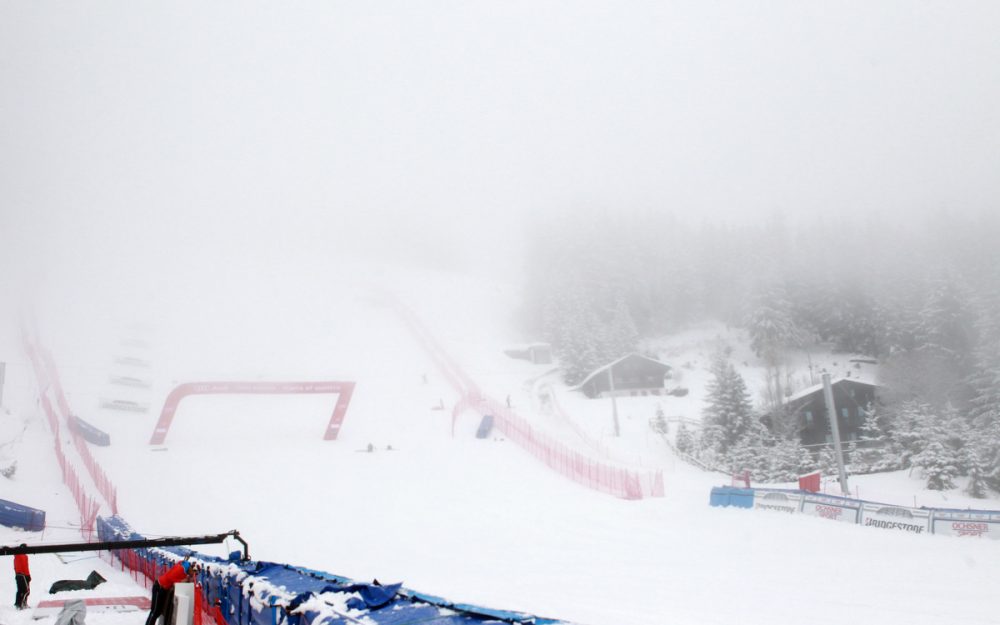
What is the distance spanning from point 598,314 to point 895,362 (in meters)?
28.4

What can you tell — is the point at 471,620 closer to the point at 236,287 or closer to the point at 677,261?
the point at 677,261

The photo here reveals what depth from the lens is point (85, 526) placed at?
54.6 ft

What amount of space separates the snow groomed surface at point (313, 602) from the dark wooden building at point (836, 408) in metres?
38.4

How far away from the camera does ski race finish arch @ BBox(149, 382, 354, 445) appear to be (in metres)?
27.5

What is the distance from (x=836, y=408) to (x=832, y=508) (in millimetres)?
26354

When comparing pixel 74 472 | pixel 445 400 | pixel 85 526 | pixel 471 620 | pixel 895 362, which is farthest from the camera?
pixel 895 362

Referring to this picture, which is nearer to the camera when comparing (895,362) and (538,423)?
(538,423)

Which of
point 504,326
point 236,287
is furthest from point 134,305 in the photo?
point 504,326

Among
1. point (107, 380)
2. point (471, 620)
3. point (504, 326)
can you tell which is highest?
point (504, 326)

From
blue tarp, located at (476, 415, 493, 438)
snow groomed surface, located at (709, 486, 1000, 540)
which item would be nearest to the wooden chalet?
blue tarp, located at (476, 415, 493, 438)

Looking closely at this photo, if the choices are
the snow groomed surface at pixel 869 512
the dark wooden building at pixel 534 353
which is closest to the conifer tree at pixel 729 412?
the snow groomed surface at pixel 869 512

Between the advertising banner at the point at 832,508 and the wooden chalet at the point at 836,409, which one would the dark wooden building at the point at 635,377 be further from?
the advertising banner at the point at 832,508

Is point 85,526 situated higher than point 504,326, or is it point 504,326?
point 504,326

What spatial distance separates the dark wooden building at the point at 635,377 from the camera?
51.0m
